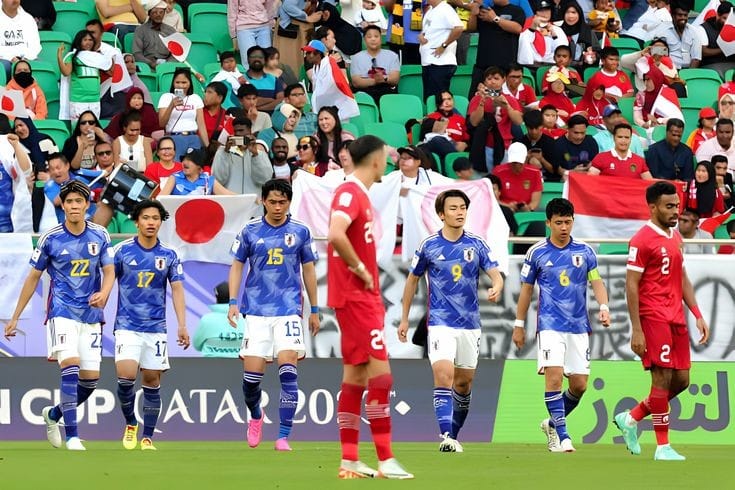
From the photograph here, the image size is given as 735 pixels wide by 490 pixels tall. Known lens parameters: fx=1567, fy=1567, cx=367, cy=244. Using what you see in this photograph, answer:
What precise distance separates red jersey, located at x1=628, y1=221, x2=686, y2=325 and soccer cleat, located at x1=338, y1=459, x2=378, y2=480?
A: 3.56m

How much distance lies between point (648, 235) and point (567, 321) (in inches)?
77.3

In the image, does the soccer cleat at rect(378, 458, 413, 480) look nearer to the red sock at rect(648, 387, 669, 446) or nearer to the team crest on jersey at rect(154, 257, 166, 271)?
the red sock at rect(648, 387, 669, 446)

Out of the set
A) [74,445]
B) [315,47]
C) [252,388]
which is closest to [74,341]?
[74,445]

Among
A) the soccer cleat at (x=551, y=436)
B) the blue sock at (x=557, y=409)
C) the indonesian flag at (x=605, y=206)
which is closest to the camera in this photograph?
the blue sock at (x=557, y=409)

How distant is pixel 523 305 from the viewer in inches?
568

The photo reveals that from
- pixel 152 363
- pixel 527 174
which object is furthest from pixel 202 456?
pixel 527 174

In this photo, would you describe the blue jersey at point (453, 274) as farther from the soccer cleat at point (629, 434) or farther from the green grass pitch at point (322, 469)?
the soccer cleat at point (629, 434)

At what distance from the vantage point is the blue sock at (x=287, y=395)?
14.2 meters

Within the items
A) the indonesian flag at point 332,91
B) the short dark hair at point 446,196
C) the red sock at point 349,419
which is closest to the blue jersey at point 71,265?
the short dark hair at point 446,196

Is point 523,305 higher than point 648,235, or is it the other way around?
point 648,235

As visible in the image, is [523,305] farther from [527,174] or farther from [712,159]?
[712,159]

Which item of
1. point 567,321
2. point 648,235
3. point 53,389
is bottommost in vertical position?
point 53,389

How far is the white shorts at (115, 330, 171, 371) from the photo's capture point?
1477cm

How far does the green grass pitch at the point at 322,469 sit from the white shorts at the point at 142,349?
833 mm
